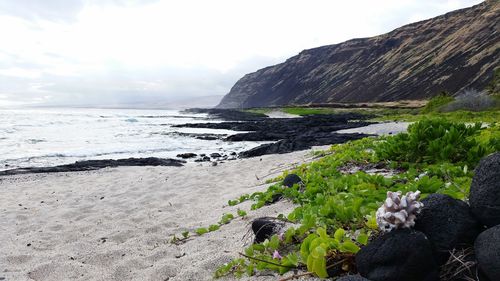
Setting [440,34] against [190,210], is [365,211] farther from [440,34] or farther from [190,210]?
[440,34]

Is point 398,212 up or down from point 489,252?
up

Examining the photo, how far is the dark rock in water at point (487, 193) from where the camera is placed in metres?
2.85

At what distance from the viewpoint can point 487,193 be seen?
9.55ft

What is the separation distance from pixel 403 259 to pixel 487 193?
0.83 meters

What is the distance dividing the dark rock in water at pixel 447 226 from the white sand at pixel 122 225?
59.4 inches

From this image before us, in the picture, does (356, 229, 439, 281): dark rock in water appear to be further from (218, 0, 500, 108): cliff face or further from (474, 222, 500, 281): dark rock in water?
(218, 0, 500, 108): cliff face

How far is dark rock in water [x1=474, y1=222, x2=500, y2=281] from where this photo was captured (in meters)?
2.47

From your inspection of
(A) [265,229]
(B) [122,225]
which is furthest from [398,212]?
(B) [122,225]

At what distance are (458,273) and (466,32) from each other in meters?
127

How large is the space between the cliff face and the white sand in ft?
282

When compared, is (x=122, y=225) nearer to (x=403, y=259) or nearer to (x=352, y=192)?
(x=352, y=192)

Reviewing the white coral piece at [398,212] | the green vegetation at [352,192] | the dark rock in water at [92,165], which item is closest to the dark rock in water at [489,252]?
the white coral piece at [398,212]

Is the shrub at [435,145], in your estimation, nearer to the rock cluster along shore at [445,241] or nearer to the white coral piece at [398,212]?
the rock cluster along shore at [445,241]

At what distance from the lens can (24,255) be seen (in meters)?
5.70
